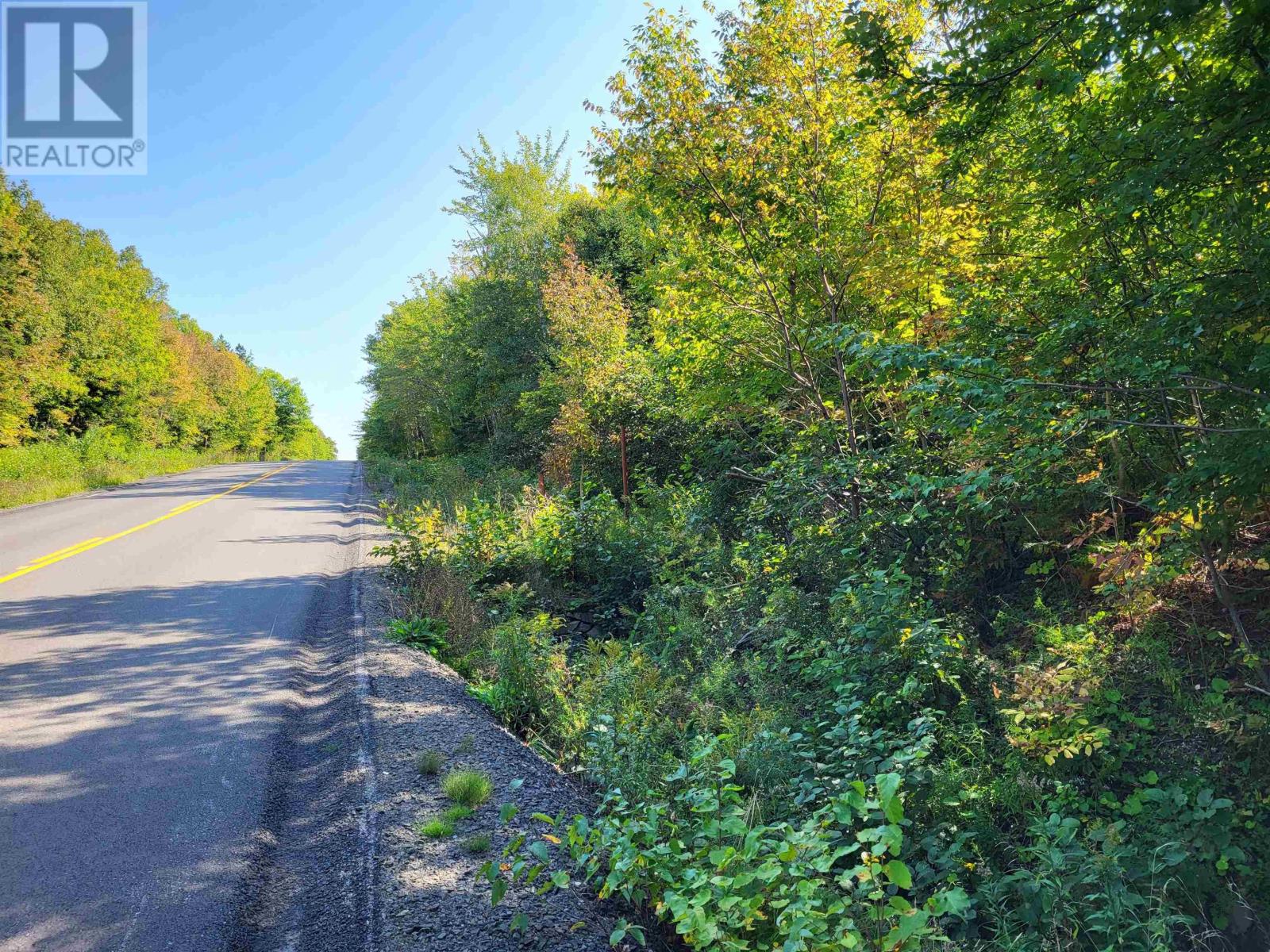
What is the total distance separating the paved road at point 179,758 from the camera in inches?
116

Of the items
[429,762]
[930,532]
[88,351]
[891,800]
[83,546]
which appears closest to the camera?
[891,800]

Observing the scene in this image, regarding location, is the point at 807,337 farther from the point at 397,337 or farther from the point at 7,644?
the point at 397,337

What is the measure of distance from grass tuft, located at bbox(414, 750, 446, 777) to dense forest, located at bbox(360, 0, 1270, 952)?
88cm

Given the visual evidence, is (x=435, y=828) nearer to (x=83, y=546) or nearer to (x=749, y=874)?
(x=749, y=874)

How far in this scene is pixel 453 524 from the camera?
34.1ft

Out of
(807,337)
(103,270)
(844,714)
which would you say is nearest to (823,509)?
(807,337)

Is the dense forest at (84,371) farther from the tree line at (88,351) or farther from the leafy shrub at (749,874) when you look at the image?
the leafy shrub at (749,874)

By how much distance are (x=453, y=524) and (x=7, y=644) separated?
5170 mm

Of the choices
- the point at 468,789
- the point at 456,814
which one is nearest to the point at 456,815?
the point at 456,814

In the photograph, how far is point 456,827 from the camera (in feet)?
11.4

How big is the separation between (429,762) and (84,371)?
30613 millimetres

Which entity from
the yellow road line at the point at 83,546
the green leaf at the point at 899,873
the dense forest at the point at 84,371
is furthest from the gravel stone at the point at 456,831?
the dense forest at the point at 84,371

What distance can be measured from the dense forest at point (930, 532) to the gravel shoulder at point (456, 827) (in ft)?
0.63

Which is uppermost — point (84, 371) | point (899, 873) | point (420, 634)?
point (84, 371)
